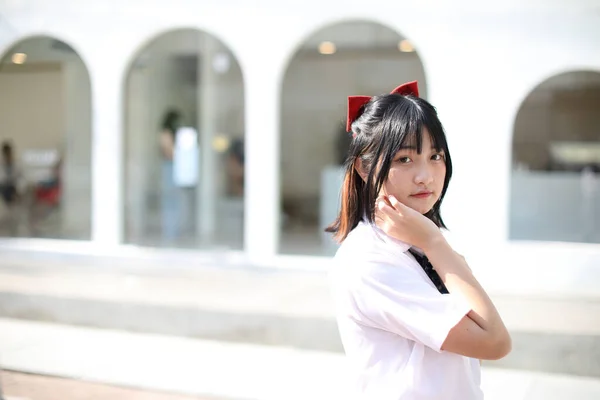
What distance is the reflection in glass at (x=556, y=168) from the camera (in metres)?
6.62

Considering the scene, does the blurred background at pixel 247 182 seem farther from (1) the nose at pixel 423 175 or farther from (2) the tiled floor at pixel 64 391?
(1) the nose at pixel 423 175

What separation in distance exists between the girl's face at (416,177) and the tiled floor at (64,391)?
3.24m

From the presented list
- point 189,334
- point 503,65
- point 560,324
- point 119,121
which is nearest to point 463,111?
point 503,65

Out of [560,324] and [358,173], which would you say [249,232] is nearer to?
[560,324]

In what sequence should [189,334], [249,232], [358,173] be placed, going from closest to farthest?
1. [358,173]
2. [189,334]
3. [249,232]

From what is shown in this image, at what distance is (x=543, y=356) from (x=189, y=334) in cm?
278

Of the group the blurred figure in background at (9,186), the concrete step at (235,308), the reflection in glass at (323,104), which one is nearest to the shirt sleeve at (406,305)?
the concrete step at (235,308)

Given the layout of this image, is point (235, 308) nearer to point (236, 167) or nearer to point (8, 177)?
point (236, 167)

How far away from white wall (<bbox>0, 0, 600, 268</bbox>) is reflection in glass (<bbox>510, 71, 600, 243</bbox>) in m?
0.21

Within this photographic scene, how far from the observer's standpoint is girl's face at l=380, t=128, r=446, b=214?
1.50m

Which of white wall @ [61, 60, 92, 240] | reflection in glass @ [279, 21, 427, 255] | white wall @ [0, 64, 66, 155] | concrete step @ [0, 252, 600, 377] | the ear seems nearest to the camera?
the ear

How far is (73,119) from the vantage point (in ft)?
27.4

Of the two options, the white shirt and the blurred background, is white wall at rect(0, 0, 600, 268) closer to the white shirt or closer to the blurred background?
the blurred background

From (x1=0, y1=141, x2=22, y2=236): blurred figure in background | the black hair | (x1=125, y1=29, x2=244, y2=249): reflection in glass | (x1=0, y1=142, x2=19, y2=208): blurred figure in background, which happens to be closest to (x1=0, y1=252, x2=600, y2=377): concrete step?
(x1=125, y1=29, x2=244, y2=249): reflection in glass
